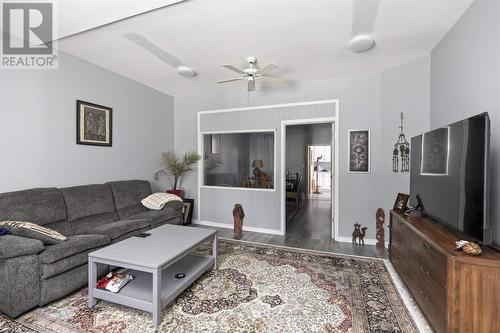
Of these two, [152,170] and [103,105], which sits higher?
[103,105]

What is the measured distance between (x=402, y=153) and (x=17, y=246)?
173 inches

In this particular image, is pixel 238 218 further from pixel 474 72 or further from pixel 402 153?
pixel 474 72

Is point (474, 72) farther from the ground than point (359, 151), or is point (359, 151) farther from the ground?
point (474, 72)

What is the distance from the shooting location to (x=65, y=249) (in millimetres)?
2057

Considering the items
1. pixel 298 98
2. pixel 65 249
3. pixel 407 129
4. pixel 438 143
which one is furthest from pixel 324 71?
pixel 65 249

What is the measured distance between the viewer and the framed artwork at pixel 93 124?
3213 millimetres

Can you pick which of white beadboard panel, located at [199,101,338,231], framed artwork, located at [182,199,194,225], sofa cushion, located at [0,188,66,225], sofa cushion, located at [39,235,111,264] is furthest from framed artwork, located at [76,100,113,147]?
framed artwork, located at [182,199,194,225]

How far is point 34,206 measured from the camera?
2.49 meters

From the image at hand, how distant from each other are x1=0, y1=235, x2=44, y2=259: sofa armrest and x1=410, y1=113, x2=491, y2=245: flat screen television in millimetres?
3320

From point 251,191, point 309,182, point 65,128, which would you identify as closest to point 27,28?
point 65,128

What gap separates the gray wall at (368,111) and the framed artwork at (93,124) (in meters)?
2.17

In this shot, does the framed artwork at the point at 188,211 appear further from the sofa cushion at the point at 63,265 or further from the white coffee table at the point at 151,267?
the sofa cushion at the point at 63,265

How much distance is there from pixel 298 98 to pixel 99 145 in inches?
131

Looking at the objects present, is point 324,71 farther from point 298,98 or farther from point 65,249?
point 65,249
